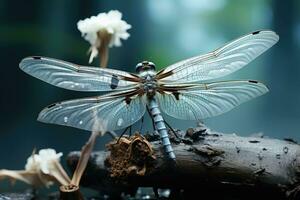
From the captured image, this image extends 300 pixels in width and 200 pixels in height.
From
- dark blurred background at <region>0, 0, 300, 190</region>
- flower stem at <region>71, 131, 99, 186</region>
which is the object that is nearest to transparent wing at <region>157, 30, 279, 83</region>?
flower stem at <region>71, 131, 99, 186</region>

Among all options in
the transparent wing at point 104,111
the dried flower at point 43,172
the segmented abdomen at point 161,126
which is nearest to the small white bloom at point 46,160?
the dried flower at point 43,172

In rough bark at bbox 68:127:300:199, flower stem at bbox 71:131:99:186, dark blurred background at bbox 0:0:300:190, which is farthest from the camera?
dark blurred background at bbox 0:0:300:190

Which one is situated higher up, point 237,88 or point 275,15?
point 275,15

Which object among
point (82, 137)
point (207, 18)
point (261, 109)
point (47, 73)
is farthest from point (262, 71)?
point (47, 73)

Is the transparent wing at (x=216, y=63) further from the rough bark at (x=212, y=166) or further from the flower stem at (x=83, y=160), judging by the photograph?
the flower stem at (x=83, y=160)

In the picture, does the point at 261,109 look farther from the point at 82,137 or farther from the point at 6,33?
the point at 6,33

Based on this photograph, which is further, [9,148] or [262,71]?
[262,71]

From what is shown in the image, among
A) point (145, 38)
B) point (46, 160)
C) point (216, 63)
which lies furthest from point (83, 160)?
point (145, 38)

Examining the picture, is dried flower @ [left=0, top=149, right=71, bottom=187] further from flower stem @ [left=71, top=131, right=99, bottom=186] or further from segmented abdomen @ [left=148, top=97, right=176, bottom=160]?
segmented abdomen @ [left=148, top=97, right=176, bottom=160]
